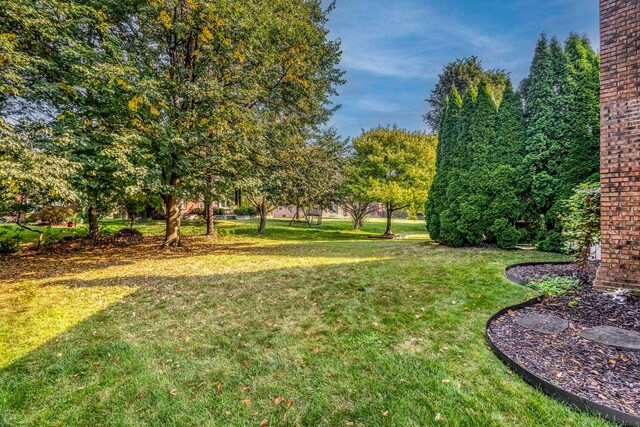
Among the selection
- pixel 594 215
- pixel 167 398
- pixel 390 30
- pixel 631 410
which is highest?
pixel 390 30

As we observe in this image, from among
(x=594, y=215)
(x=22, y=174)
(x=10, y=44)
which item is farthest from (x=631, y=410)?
(x=10, y=44)

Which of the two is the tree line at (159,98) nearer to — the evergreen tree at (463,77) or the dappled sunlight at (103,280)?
the dappled sunlight at (103,280)

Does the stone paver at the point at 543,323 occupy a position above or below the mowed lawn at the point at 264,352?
above

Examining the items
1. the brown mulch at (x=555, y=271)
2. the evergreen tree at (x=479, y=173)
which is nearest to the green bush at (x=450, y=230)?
the evergreen tree at (x=479, y=173)

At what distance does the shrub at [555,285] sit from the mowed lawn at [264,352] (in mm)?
370

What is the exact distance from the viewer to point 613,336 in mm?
3127

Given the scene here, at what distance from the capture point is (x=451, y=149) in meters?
10.7

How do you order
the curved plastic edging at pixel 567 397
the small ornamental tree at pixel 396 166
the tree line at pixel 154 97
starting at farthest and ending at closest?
the small ornamental tree at pixel 396 166 → the tree line at pixel 154 97 → the curved plastic edging at pixel 567 397

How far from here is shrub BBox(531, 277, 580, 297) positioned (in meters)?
4.39

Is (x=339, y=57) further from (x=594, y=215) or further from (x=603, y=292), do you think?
(x=603, y=292)

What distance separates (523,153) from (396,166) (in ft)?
28.9

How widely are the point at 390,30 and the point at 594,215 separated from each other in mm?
8369

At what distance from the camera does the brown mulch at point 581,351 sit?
230 cm

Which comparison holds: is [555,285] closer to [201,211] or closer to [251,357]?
[251,357]
